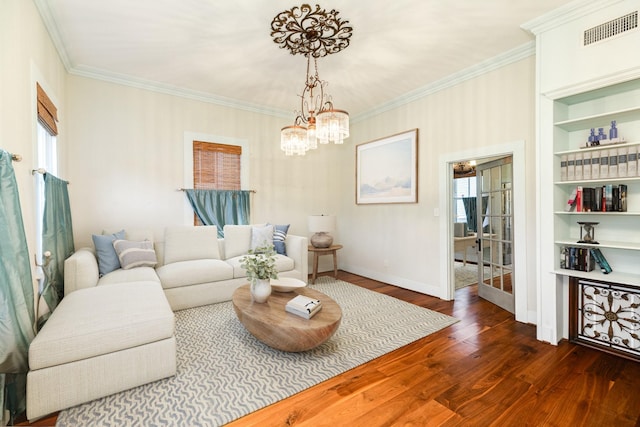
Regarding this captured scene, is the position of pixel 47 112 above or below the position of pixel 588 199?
above

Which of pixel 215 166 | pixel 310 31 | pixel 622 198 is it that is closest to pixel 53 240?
pixel 215 166

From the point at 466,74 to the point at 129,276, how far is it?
4.43 metres

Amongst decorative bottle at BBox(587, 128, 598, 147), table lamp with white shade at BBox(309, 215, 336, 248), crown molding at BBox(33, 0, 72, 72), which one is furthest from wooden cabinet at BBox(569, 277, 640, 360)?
crown molding at BBox(33, 0, 72, 72)

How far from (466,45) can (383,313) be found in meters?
2.98

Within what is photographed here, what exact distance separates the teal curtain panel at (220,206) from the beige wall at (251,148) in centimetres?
16

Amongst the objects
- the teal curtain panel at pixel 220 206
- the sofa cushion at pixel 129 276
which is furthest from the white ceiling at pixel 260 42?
the sofa cushion at pixel 129 276

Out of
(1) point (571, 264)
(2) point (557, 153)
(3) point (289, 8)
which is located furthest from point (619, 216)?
(3) point (289, 8)

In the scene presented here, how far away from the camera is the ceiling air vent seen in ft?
7.25

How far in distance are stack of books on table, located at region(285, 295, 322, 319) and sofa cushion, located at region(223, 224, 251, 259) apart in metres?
1.98

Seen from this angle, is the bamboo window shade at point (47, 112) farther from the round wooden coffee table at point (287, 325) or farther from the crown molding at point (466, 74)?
the crown molding at point (466, 74)

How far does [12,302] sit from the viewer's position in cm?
167

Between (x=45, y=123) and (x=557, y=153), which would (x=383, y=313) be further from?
(x=45, y=123)

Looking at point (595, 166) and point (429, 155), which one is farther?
point (429, 155)

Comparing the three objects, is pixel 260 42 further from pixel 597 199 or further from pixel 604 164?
pixel 597 199
